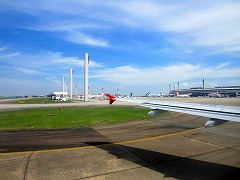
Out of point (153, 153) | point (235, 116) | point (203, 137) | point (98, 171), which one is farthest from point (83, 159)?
point (203, 137)

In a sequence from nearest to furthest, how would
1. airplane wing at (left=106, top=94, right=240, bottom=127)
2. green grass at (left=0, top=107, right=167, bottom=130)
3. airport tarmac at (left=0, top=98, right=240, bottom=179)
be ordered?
airplane wing at (left=106, top=94, right=240, bottom=127) → airport tarmac at (left=0, top=98, right=240, bottom=179) → green grass at (left=0, top=107, right=167, bottom=130)

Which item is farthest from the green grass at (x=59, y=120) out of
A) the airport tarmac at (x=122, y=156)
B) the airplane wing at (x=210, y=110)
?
the airplane wing at (x=210, y=110)

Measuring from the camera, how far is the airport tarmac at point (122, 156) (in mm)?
9986

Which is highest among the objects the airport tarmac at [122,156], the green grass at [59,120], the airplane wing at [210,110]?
the airplane wing at [210,110]

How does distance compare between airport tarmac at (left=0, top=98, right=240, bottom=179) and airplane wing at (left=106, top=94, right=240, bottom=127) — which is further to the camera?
airport tarmac at (left=0, top=98, right=240, bottom=179)

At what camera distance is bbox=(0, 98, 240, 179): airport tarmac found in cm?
999

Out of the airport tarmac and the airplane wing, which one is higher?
the airplane wing

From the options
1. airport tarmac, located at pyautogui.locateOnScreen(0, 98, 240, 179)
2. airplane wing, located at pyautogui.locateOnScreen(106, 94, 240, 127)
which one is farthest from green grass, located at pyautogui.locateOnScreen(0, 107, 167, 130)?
airplane wing, located at pyautogui.locateOnScreen(106, 94, 240, 127)

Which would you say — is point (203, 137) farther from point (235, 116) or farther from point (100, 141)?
point (235, 116)

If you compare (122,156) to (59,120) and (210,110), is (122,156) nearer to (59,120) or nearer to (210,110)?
(210,110)

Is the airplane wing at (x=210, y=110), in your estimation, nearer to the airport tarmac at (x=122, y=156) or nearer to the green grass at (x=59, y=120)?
the airport tarmac at (x=122, y=156)

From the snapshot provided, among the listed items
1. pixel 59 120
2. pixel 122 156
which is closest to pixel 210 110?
pixel 122 156

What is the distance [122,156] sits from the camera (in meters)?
12.5

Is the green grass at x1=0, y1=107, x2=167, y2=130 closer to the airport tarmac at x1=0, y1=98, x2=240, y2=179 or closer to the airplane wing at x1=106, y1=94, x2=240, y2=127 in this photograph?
the airport tarmac at x1=0, y1=98, x2=240, y2=179
